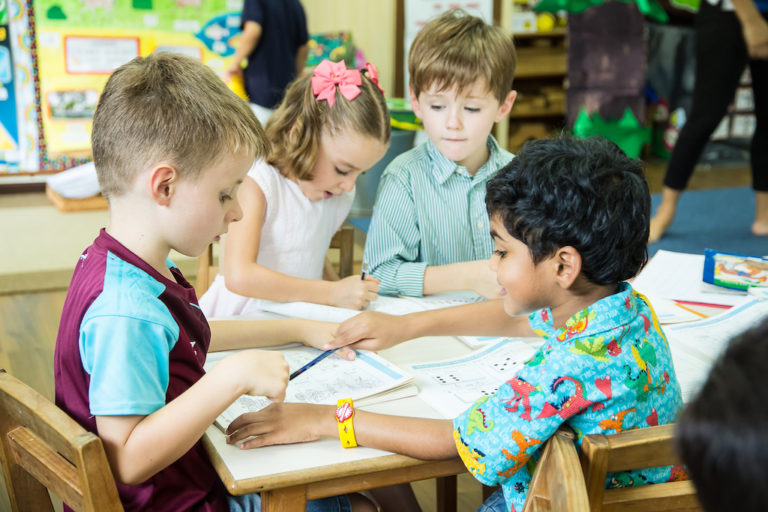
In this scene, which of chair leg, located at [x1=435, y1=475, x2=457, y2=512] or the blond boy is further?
chair leg, located at [x1=435, y1=475, x2=457, y2=512]

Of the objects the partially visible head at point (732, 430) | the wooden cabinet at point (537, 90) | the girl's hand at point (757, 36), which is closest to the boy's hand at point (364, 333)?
the partially visible head at point (732, 430)

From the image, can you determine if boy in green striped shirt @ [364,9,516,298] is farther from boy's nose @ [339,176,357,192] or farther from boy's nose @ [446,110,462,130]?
boy's nose @ [339,176,357,192]

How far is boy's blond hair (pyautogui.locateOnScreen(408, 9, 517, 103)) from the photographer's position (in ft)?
5.53

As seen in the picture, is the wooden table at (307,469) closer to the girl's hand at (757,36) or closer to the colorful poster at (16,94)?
the girl's hand at (757,36)

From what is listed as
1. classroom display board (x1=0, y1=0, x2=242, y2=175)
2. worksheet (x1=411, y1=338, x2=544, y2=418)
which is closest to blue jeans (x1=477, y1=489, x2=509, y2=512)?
worksheet (x1=411, y1=338, x2=544, y2=418)

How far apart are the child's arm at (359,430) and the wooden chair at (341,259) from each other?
89 cm

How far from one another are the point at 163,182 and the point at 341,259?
0.94 m

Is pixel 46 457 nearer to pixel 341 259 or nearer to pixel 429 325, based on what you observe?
pixel 429 325

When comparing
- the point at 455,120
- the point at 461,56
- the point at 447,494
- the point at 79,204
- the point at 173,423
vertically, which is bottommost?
the point at 79,204

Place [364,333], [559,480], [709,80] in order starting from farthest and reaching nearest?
[709,80] → [364,333] → [559,480]

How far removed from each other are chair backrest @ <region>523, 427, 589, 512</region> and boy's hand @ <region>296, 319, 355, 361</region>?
44cm

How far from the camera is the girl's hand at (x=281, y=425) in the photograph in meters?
0.94

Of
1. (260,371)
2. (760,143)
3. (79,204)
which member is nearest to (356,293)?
(260,371)

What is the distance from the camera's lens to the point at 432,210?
1.76 m
